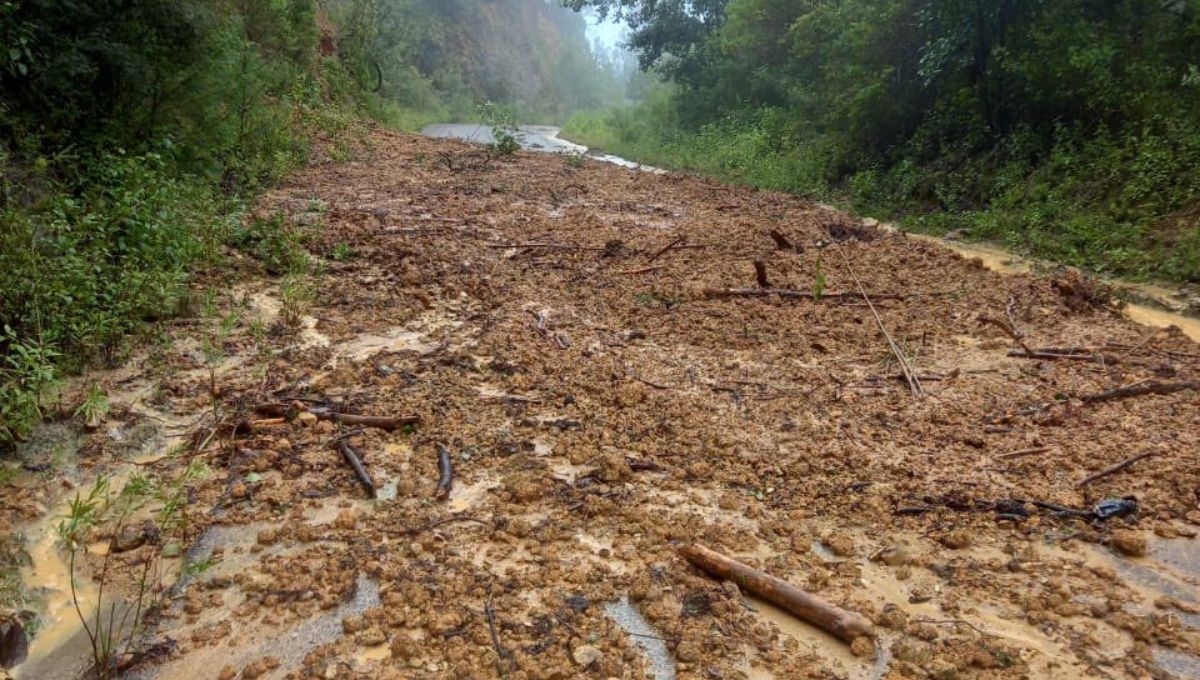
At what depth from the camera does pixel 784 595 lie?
2.52m

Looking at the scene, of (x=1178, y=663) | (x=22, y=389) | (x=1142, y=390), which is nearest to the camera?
(x=1178, y=663)

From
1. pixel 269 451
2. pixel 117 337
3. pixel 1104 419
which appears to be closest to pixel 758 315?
pixel 1104 419

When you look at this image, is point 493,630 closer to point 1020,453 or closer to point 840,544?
point 840,544

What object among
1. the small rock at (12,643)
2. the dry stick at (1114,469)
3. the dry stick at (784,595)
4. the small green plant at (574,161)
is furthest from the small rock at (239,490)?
the small green plant at (574,161)

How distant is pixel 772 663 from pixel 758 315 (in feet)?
11.6

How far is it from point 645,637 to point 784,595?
493mm

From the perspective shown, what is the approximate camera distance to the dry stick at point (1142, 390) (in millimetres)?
4012

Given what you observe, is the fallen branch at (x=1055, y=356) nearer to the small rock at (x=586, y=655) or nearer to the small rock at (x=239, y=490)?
the small rock at (x=586, y=655)

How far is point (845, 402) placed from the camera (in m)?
4.09

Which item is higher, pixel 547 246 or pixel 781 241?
pixel 781 241

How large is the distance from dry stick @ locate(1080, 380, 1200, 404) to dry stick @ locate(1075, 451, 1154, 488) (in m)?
0.68

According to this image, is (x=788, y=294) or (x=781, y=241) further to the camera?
(x=781, y=241)

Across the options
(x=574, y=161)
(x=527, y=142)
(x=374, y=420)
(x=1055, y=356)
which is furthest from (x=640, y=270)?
(x=527, y=142)

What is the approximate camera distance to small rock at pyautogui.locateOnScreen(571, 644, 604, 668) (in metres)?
2.27
